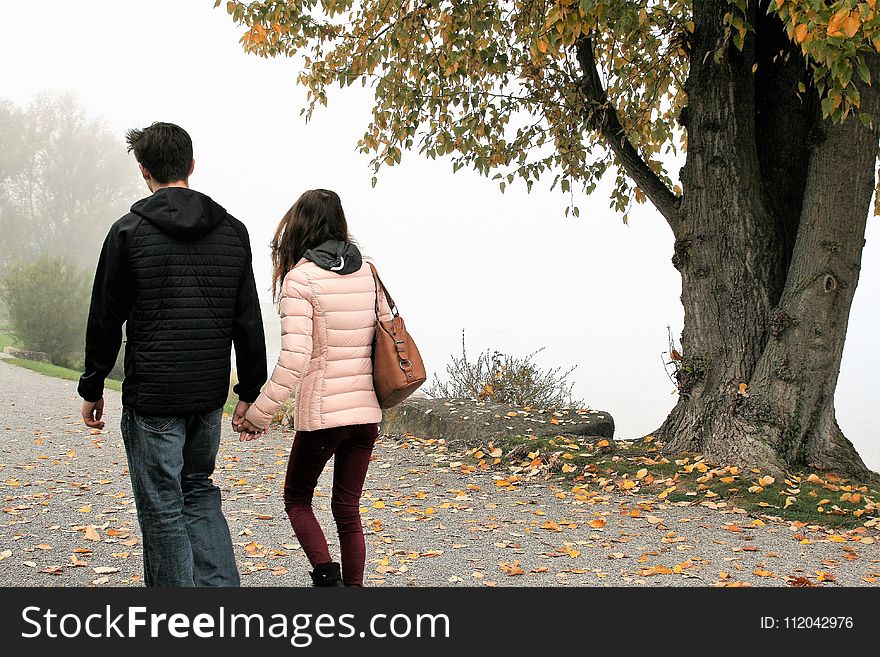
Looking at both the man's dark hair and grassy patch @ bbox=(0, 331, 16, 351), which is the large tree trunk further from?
grassy patch @ bbox=(0, 331, 16, 351)

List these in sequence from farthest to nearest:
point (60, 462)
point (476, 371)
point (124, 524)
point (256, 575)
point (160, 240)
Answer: point (476, 371), point (60, 462), point (124, 524), point (256, 575), point (160, 240)

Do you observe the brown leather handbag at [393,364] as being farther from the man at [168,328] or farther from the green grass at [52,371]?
the green grass at [52,371]

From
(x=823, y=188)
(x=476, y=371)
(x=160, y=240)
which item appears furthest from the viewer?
(x=476, y=371)

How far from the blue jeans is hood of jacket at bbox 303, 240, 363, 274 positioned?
2.66 feet

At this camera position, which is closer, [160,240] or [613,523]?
[160,240]

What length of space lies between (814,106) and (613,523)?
4.74 meters

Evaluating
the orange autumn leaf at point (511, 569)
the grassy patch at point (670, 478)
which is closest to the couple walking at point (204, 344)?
the orange autumn leaf at point (511, 569)

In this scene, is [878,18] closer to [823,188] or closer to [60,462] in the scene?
[823,188]

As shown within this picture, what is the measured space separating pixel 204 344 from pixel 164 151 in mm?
823

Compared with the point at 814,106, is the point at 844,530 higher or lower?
lower

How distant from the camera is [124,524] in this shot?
22.1 ft

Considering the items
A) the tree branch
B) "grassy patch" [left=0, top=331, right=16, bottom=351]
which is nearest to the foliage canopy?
the tree branch

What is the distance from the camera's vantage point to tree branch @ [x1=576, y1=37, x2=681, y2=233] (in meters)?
9.32

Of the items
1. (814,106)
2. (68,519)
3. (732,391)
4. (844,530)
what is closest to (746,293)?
(732,391)
